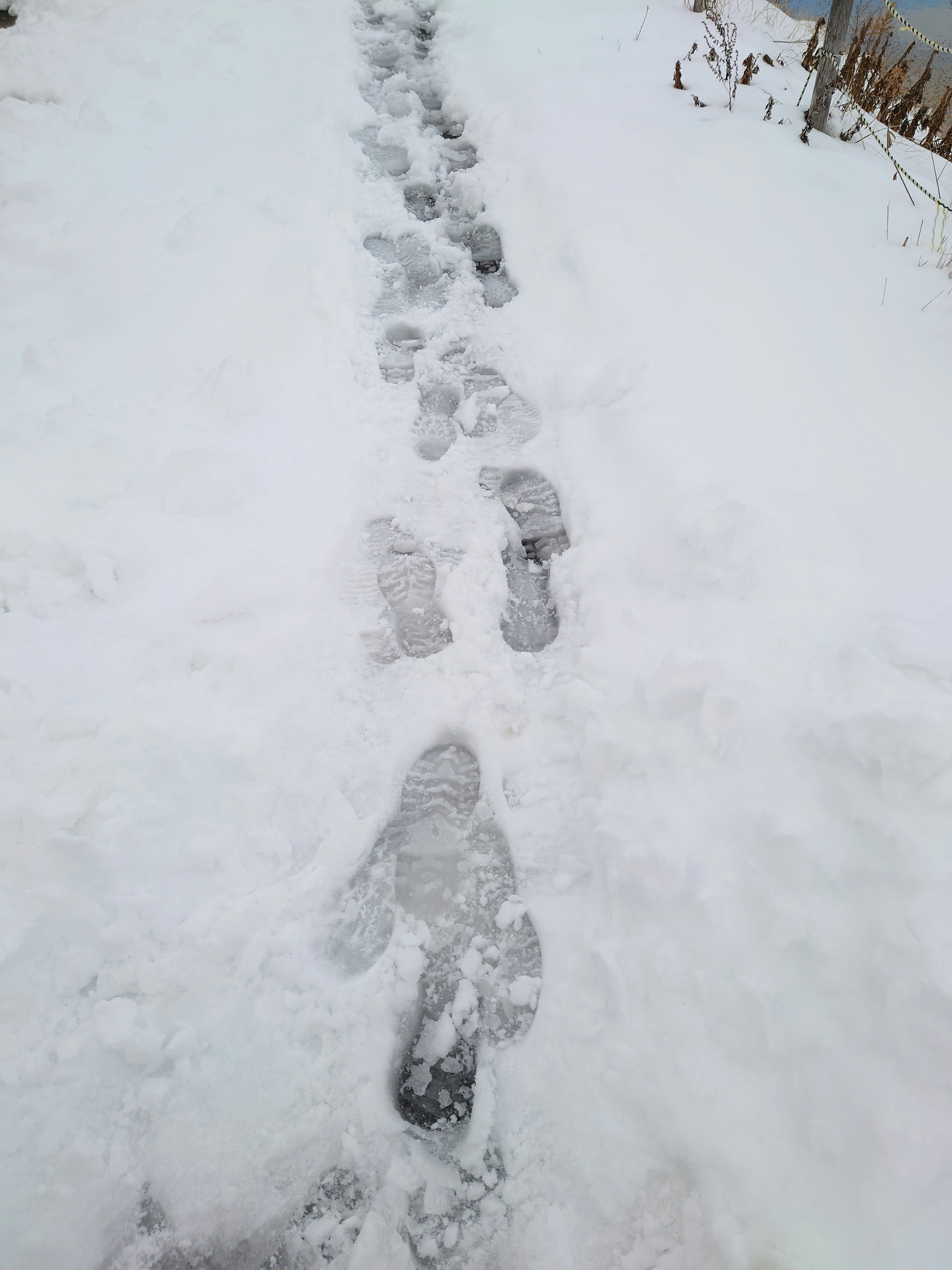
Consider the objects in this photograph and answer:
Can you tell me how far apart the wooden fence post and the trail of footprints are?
204 cm

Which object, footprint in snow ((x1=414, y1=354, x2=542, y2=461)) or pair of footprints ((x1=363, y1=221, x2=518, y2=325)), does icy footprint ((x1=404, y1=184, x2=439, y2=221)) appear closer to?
pair of footprints ((x1=363, y1=221, x2=518, y2=325))

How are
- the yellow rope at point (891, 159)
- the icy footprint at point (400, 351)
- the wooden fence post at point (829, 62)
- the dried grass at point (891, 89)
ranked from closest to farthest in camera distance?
the icy footprint at point (400, 351) < the yellow rope at point (891, 159) < the wooden fence post at point (829, 62) < the dried grass at point (891, 89)

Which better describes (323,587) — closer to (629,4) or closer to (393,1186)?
(393,1186)

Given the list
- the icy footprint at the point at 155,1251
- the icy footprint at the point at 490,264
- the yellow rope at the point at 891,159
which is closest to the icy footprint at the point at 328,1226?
the icy footprint at the point at 155,1251

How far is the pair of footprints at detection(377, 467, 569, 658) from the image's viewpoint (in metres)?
2.08

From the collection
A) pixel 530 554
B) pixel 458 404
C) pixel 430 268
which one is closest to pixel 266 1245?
pixel 530 554

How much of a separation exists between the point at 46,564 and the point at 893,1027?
2268 mm

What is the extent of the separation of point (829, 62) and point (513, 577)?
3.67 metres

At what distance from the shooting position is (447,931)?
154cm

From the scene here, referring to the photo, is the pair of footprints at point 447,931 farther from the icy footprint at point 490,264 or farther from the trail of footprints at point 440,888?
the icy footprint at point 490,264

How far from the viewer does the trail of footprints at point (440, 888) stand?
3.94 feet

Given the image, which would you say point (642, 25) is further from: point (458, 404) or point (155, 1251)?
point (155, 1251)

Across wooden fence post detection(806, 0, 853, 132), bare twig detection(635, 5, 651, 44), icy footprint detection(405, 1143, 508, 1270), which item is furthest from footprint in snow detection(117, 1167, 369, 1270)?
bare twig detection(635, 5, 651, 44)

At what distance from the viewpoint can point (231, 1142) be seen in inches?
49.2
